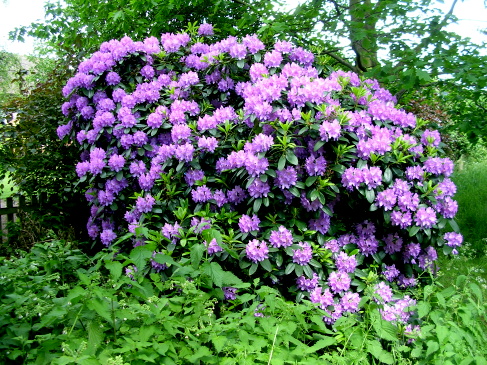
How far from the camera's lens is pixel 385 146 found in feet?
10.9

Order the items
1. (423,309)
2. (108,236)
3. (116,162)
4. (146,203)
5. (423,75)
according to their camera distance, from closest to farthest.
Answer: (423,309), (146,203), (423,75), (116,162), (108,236)

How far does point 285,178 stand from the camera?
3.17m

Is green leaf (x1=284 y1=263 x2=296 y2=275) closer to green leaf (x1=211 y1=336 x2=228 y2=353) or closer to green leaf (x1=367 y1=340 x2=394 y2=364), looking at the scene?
green leaf (x1=367 y1=340 x2=394 y2=364)

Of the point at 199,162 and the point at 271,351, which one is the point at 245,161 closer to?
the point at 199,162

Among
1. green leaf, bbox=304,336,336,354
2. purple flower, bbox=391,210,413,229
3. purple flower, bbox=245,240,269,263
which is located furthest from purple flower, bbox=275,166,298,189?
green leaf, bbox=304,336,336,354

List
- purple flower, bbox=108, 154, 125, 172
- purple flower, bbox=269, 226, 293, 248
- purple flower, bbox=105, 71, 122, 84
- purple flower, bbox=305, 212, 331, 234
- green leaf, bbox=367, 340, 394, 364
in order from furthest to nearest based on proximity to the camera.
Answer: purple flower, bbox=105, 71, 122, 84
purple flower, bbox=108, 154, 125, 172
purple flower, bbox=305, 212, 331, 234
purple flower, bbox=269, 226, 293, 248
green leaf, bbox=367, 340, 394, 364

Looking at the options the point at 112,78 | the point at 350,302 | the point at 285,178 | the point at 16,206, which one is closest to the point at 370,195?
the point at 285,178

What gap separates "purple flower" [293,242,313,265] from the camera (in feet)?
10.1

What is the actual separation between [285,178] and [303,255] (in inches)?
22.3

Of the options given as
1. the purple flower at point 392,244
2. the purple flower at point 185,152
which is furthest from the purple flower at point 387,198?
the purple flower at point 185,152

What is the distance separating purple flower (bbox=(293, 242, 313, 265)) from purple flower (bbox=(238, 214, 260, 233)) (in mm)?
340

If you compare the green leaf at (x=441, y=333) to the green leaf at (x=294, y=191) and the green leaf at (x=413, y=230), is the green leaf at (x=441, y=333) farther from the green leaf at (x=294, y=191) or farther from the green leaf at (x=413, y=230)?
the green leaf at (x=294, y=191)

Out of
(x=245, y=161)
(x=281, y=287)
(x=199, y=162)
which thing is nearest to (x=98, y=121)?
(x=199, y=162)

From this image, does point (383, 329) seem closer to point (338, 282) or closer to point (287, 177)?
point (338, 282)
